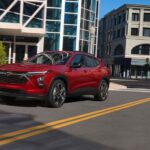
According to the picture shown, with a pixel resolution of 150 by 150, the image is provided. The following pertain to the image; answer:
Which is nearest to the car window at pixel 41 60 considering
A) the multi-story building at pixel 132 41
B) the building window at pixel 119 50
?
the multi-story building at pixel 132 41

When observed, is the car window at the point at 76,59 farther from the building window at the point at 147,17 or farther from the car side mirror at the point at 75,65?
the building window at the point at 147,17

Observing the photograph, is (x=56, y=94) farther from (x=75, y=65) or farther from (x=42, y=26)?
(x=42, y=26)

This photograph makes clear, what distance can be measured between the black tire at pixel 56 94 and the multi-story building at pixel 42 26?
53.5 ft

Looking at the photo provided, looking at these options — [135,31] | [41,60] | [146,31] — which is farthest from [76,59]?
[146,31]

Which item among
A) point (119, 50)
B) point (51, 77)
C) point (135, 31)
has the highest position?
point (135, 31)

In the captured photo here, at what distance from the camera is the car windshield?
1346cm

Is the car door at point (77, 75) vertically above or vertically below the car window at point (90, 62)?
below

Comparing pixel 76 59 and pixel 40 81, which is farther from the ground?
pixel 76 59

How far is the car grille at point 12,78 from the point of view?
12.1 m

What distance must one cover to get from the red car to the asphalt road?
39 cm

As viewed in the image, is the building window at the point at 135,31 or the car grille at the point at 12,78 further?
the building window at the point at 135,31

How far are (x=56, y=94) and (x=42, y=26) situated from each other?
2294 cm

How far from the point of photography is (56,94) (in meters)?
12.7

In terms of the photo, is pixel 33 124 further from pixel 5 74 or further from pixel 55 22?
pixel 55 22
